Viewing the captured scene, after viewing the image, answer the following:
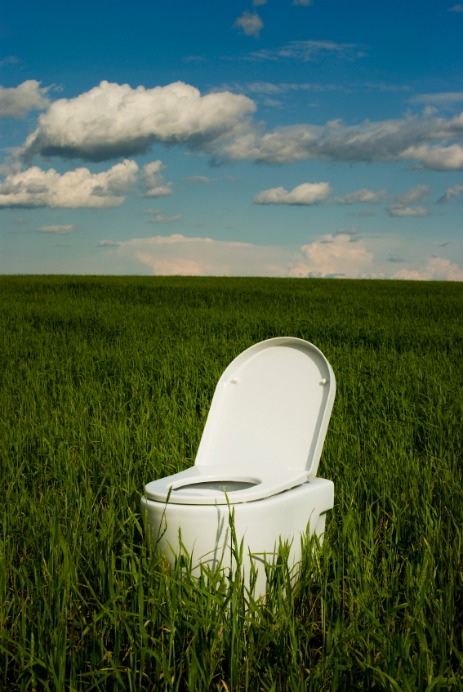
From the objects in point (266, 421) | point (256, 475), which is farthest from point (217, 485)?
point (266, 421)

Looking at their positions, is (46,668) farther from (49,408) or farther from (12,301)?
(12,301)

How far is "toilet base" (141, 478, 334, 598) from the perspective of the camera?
217cm

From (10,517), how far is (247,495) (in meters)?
1.19

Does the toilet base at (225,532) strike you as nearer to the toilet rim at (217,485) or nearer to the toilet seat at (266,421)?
the toilet rim at (217,485)

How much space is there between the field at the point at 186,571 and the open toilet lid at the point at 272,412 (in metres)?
0.35

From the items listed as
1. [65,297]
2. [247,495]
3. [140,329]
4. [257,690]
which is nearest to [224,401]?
[247,495]

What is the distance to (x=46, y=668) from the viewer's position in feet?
5.97

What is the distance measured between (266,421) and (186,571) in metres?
0.91

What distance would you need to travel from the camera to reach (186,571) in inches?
82.6

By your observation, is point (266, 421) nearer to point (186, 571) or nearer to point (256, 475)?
point (256, 475)

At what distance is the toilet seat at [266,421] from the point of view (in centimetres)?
272

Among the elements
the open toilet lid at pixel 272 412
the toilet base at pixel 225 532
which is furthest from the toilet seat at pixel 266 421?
the toilet base at pixel 225 532

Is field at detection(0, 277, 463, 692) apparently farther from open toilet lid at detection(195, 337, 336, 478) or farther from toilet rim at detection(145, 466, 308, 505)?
open toilet lid at detection(195, 337, 336, 478)

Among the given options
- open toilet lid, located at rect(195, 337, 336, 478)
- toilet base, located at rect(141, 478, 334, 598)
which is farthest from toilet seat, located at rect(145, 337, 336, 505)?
toilet base, located at rect(141, 478, 334, 598)
